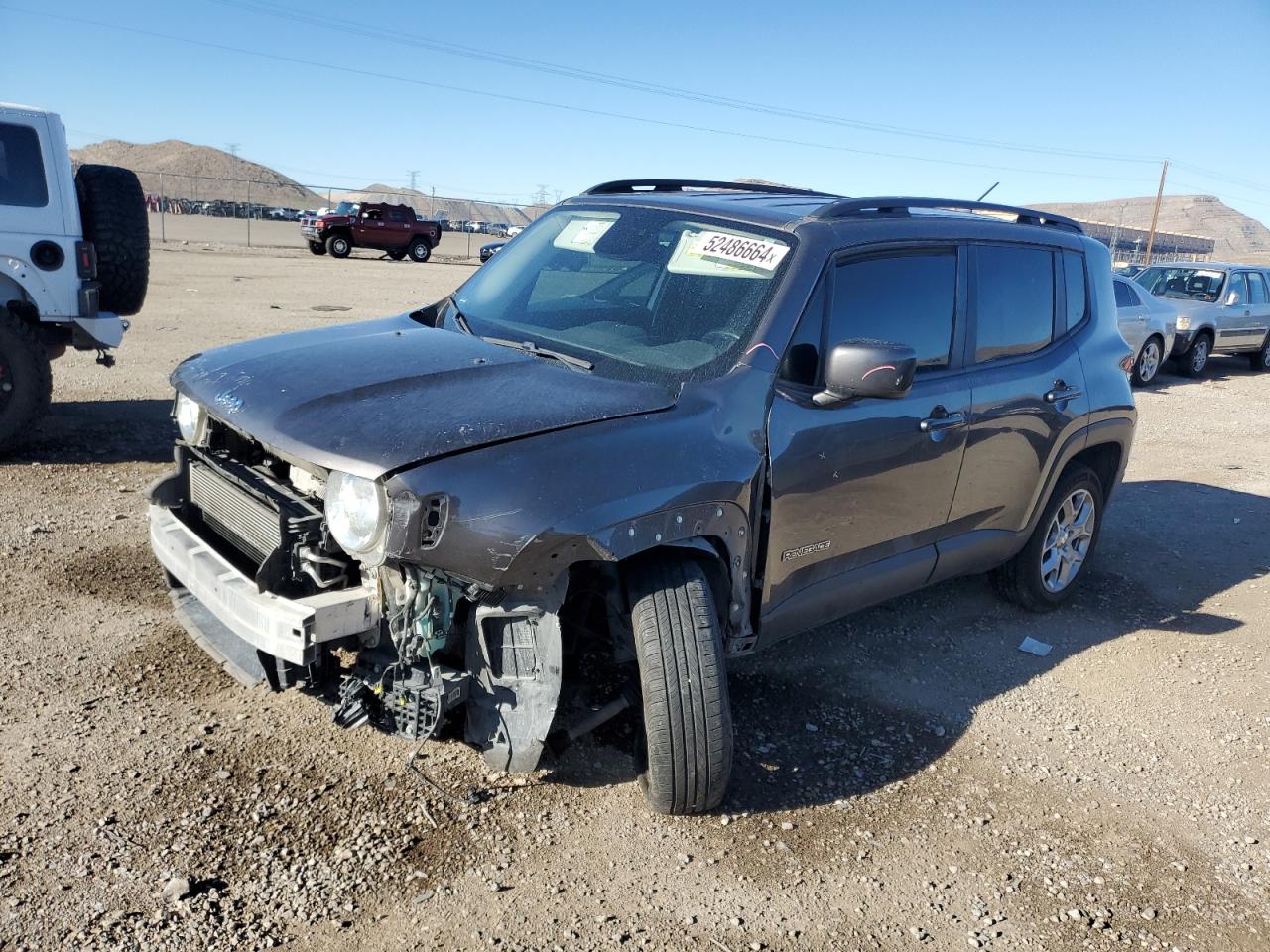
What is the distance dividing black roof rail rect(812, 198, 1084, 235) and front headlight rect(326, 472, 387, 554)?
201 centimetres

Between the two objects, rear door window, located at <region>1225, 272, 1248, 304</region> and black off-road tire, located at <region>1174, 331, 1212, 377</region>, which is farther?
rear door window, located at <region>1225, 272, 1248, 304</region>

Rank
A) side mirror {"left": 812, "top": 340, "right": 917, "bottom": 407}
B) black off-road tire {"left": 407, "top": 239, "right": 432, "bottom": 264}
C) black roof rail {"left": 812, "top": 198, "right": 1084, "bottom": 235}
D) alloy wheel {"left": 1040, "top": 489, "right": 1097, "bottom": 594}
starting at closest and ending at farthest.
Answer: side mirror {"left": 812, "top": 340, "right": 917, "bottom": 407} → black roof rail {"left": 812, "top": 198, "right": 1084, "bottom": 235} → alloy wheel {"left": 1040, "top": 489, "right": 1097, "bottom": 594} → black off-road tire {"left": 407, "top": 239, "right": 432, "bottom": 264}

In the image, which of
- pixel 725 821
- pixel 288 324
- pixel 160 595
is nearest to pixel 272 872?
pixel 725 821

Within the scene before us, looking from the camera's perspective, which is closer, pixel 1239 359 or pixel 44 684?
pixel 44 684

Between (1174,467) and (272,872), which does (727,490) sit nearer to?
(272,872)

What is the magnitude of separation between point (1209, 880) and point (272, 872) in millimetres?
2981

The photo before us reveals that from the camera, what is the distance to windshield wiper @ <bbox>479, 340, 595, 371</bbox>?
3587 millimetres

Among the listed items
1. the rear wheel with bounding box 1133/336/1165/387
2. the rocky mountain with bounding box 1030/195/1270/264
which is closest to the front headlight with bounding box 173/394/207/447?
the rear wheel with bounding box 1133/336/1165/387

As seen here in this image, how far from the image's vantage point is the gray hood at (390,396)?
2.87 meters

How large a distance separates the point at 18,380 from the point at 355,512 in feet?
16.9

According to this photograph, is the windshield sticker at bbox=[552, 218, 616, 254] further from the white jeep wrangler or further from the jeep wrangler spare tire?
the white jeep wrangler

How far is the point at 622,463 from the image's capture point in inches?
118

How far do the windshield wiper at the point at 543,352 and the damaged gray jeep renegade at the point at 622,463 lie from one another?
0.02 meters

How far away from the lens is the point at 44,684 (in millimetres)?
3803
